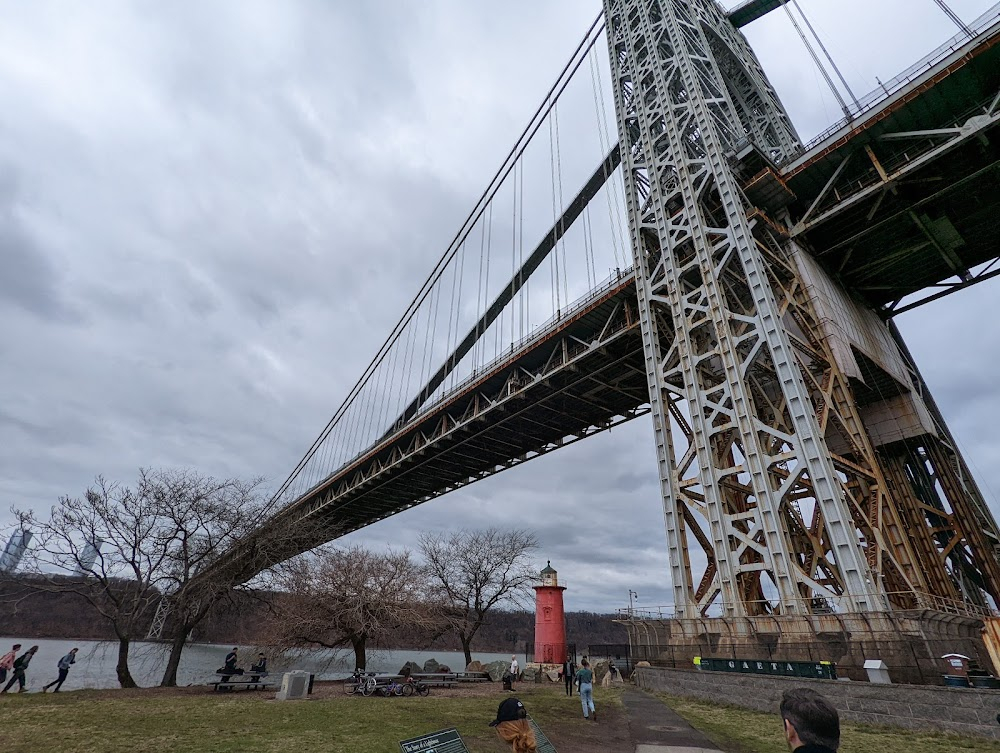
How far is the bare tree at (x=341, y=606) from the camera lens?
64.2 ft

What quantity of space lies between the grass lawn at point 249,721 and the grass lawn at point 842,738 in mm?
1960

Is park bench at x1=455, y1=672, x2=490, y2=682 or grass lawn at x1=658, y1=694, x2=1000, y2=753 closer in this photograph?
grass lawn at x1=658, y1=694, x2=1000, y2=753

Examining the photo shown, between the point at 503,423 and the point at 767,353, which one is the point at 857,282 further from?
the point at 503,423

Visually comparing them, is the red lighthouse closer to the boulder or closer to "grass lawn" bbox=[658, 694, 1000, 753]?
the boulder

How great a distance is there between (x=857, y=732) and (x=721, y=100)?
78.1ft

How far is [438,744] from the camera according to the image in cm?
396

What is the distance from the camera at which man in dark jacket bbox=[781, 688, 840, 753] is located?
246cm

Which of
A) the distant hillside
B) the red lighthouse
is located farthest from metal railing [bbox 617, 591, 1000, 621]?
the distant hillside

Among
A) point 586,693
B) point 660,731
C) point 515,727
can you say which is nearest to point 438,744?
point 515,727

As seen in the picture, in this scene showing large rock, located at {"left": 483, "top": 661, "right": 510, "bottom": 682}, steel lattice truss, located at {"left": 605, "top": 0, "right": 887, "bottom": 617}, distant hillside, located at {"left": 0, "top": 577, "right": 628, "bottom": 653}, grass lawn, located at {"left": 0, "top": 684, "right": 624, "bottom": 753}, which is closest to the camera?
grass lawn, located at {"left": 0, "top": 684, "right": 624, "bottom": 753}

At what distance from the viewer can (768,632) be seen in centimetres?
1287

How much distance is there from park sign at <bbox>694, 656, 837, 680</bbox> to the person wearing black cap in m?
8.65

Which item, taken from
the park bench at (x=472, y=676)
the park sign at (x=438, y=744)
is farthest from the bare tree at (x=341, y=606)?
the park sign at (x=438, y=744)

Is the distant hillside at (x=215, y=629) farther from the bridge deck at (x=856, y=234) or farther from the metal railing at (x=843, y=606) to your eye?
the metal railing at (x=843, y=606)
